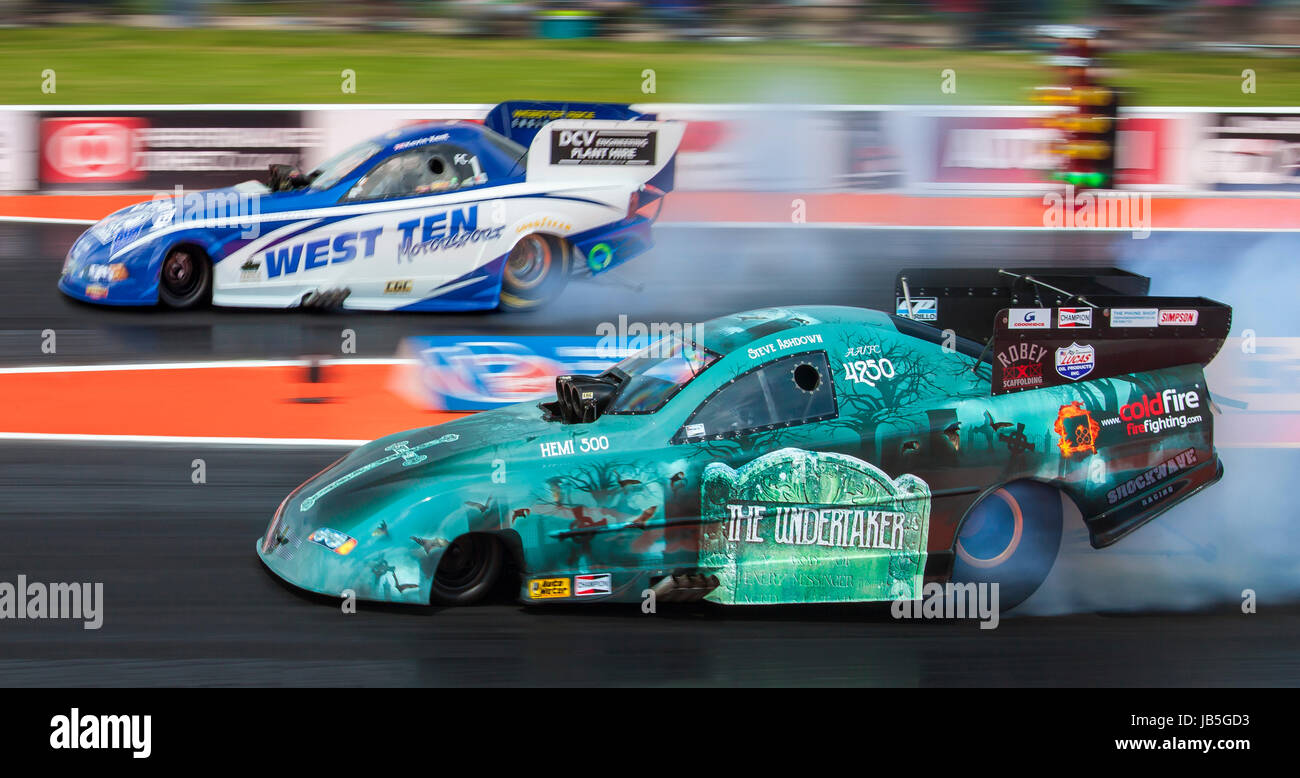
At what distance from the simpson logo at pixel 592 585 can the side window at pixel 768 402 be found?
65cm

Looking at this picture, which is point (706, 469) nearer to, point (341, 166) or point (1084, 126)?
point (341, 166)

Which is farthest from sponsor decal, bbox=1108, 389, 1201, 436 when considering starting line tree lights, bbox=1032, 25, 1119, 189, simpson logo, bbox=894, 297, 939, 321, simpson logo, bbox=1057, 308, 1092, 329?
starting line tree lights, bbox=1032, 25, 1119, 189

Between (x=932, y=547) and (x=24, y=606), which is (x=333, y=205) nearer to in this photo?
(x=24, y=606)

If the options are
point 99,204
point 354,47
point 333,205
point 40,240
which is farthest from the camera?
point 354,47

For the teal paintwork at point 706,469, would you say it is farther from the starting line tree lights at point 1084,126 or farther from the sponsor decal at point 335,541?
the starting line tree lights at point 1084,126

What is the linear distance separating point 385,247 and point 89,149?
203 inches

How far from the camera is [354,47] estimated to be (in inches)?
763

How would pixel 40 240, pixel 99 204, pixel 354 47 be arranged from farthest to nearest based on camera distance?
pixel 354 47, pixel 99 204, pixel 40 240

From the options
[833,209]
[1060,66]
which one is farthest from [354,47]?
[1060,66]

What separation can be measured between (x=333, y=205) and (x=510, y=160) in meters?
1.44

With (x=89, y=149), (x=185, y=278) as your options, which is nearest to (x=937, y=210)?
(x=185, y=278)

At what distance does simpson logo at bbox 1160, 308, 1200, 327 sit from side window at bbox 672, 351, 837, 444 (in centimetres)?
167

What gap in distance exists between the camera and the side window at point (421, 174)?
10.3 metres

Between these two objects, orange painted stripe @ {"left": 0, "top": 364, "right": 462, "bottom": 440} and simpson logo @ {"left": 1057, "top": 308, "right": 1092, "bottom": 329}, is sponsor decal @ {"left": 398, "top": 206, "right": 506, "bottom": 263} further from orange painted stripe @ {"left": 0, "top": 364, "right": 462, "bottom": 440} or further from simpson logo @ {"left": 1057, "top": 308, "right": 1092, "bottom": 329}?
simpson logo @ {"left": 1057, "top": 308, "right": 1092, "bottom": 329}
